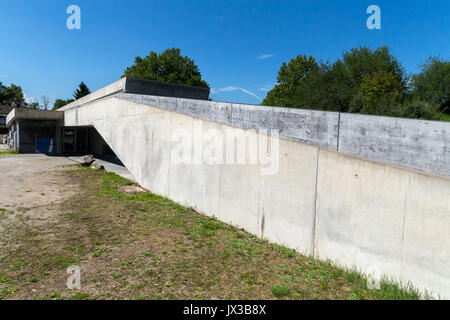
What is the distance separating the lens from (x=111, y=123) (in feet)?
42.1

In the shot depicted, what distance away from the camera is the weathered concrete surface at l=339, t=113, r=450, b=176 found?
3.94 meters

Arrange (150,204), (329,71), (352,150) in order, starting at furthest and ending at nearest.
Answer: (329,71)
(150,204)
(352,150)

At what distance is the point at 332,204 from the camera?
444cm

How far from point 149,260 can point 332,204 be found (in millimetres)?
3395

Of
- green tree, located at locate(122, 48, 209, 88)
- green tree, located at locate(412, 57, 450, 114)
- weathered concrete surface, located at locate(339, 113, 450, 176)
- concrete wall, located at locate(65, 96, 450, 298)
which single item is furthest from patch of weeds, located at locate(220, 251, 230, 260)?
green tree, located at locate(122, 48, 209, 88)

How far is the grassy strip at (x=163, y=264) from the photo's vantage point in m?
3.73

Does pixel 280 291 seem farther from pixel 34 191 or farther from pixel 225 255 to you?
pixel 34 191

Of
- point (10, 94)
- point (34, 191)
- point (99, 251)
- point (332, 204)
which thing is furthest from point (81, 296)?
point (10, 94)

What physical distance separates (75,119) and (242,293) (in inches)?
779

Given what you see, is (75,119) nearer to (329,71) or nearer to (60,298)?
(60,298)

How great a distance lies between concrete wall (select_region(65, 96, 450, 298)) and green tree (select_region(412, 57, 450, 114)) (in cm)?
2947

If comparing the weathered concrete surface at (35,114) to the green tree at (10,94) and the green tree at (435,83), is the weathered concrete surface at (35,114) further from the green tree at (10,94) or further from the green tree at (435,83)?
the green tree at (10,94)

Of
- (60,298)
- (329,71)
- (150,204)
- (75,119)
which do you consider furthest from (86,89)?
(60,298)

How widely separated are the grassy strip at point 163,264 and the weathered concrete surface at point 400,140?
1935mm
